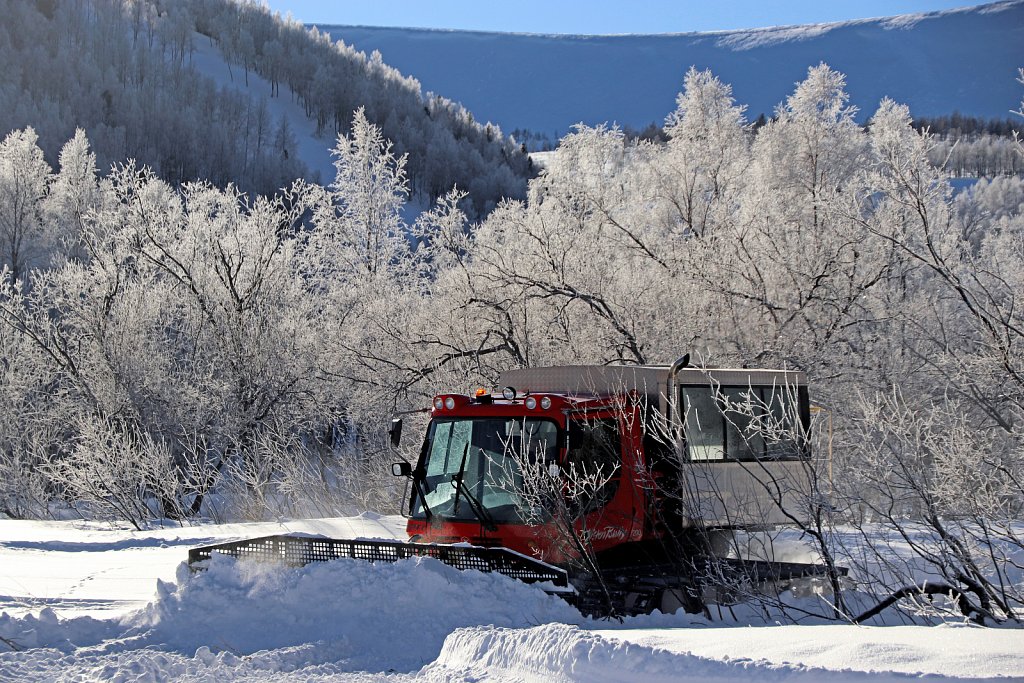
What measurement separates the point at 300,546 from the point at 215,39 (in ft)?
494

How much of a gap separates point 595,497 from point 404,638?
1.94 m

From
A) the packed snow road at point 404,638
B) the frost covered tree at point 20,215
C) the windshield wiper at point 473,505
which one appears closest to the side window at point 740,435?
the packed snow road at point 404,638

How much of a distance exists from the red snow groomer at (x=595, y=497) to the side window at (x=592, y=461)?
1 centimetres

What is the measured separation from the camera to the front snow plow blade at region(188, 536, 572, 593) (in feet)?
23.2

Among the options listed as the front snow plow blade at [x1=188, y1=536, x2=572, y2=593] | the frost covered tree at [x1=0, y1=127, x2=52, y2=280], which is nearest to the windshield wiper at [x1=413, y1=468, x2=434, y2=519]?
the front snow plow blade at [x1=188, y1=536, x2=572, y2=593]

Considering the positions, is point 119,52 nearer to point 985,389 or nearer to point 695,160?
point 695,160

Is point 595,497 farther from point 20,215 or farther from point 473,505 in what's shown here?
point 20,215

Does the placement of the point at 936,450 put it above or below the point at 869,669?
above

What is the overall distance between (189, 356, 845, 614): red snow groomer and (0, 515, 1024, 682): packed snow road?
25cm

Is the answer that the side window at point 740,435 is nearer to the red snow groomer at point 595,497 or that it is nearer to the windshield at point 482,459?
the red snow groomer at point 595,497

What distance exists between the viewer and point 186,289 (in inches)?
803

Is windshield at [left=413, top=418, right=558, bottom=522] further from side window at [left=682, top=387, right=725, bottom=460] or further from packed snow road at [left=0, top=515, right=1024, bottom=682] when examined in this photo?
side window at [left=682, top=387, right=725, bottom=460]

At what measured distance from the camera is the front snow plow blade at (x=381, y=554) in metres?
7.07

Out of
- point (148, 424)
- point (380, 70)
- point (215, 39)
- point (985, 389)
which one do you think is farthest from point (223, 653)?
point (215, 39)
